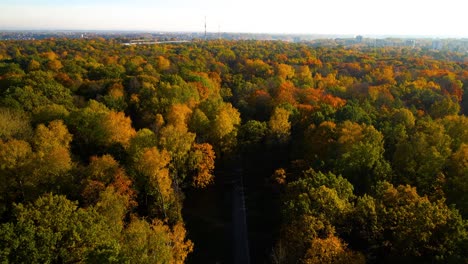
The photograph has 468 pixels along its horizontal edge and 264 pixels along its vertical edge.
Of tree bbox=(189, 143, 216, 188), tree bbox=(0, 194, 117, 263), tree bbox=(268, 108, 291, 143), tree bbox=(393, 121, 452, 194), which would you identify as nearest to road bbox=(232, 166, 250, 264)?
tree bbox=(189, 143, 216, 188)

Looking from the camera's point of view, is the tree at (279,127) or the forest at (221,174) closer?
the forest at (221,174)

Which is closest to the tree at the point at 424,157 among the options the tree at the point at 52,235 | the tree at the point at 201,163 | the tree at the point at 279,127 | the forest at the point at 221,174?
the forest at the point at 221,174

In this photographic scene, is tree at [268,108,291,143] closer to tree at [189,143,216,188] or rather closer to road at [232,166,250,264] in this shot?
road at [232,166,250,264]

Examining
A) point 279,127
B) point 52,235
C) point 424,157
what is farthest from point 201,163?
point 424,157

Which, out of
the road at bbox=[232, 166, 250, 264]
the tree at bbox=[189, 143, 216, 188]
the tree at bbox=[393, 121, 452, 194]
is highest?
the tree at bbox=[393, 121, 452, 194]

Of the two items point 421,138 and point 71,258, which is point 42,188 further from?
point 421,138

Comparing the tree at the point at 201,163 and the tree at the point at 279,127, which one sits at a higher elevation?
the tree at the point at 279,127

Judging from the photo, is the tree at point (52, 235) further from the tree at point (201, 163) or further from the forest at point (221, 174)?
the tree at point (201, 163)

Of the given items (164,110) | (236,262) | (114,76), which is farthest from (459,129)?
(114,76)

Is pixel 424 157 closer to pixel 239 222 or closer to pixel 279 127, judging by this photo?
pixel 279 127
